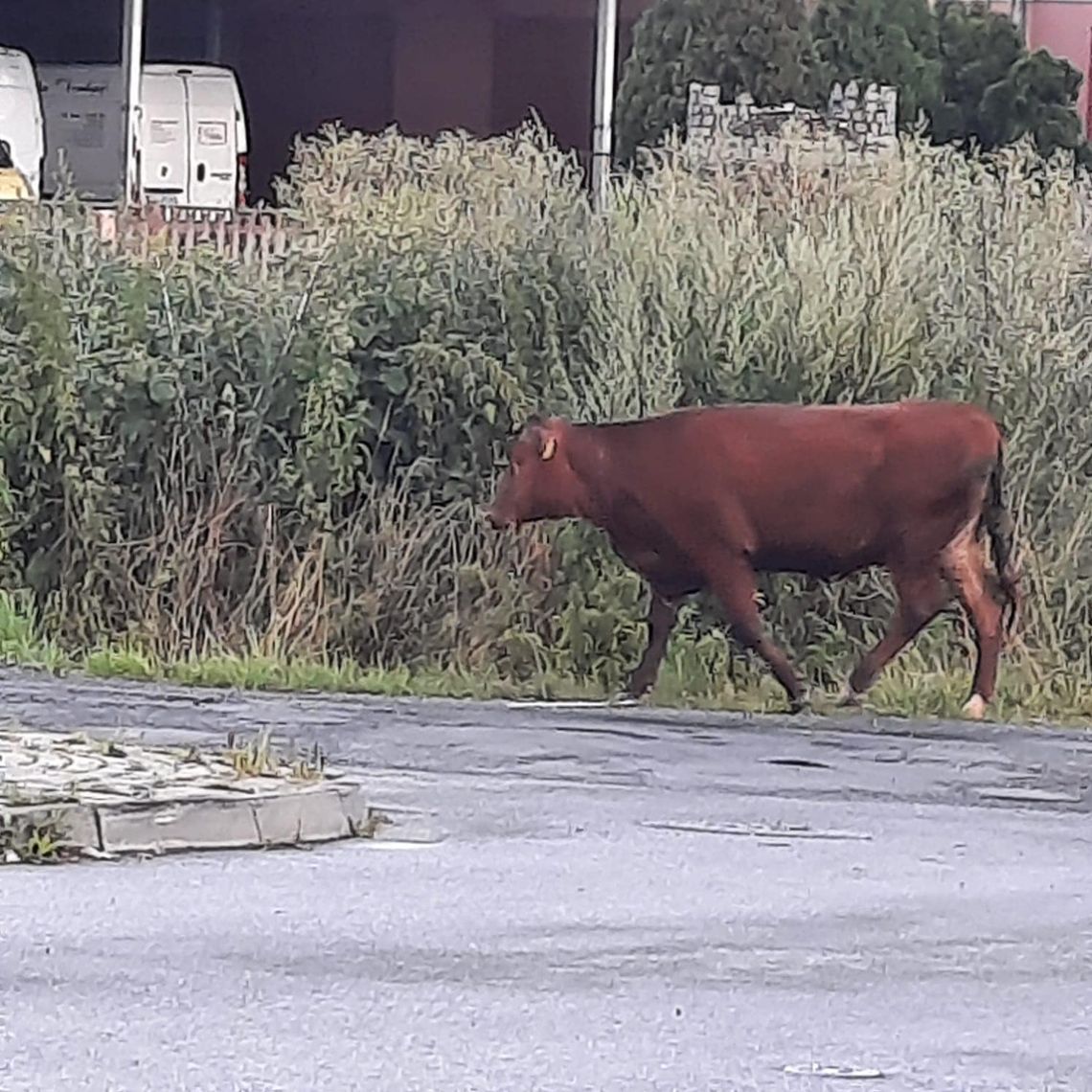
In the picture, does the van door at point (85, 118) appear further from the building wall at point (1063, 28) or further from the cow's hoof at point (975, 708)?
the cow's hoof at point (975, 708)

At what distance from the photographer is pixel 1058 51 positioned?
3662 centimetres

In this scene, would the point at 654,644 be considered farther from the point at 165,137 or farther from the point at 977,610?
the point at 165,137

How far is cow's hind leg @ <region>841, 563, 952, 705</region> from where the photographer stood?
17.6 metres

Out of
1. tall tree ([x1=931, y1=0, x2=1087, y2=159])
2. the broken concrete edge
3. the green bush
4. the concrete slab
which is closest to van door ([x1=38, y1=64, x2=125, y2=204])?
tall tree ([x1=931, y1=0, x2=1087, y2=159])

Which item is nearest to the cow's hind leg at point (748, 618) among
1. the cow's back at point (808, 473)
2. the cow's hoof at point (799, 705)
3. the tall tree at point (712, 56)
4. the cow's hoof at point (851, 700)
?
the cow's hoof at point (799, 705)

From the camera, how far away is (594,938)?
9914mm

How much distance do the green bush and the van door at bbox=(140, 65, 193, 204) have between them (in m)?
11.5

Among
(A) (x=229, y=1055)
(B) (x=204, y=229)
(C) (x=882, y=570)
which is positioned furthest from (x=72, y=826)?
(B) (x=204, y=229)

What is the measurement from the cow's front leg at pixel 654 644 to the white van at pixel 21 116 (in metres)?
13.7

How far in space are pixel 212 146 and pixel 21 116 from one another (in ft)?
7.54

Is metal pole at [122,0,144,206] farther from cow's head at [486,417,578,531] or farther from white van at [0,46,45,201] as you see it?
cow's head at [486,417,578,531]

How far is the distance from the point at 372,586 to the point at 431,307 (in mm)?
1706

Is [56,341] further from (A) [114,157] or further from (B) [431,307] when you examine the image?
(A) [114,157]

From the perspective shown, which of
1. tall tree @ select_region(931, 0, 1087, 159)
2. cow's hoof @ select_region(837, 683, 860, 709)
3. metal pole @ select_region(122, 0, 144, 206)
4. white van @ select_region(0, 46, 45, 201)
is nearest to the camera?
cow's hoof @ select_region(837, 683, 860, 709)
